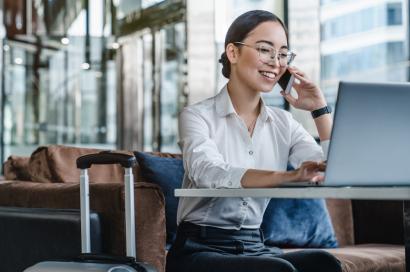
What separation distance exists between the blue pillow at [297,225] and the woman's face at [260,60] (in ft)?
4.20

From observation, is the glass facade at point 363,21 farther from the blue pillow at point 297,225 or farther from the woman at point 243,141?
the woman at point 243,141

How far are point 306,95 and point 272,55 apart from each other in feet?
0.54

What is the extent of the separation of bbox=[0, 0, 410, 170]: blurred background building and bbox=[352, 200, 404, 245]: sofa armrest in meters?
4.49

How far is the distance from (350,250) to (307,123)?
12.2 ft

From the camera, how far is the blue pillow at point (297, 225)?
3.39 metres

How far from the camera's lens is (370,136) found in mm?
1598

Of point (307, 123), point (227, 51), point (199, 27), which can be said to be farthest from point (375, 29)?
point (227, 51)

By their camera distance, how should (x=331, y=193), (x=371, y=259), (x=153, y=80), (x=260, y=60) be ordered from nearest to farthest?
(x=331, y=193) < (x=260, y=60) < (x=371, y=259) < (x=153, y=80)

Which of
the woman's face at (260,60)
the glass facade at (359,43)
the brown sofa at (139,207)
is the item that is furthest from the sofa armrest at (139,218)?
the glass facade at (359,43)

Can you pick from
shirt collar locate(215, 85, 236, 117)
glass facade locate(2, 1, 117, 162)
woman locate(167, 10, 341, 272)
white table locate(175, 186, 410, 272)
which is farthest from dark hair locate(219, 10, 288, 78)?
glass facade locate(2, 1, 117, 162)

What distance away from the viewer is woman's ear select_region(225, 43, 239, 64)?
2.26 metres

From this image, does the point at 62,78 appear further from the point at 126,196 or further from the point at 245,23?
the point at 126,196

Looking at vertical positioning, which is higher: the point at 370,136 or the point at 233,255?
the point at 370,136

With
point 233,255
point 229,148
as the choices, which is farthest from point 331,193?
point 229,148
